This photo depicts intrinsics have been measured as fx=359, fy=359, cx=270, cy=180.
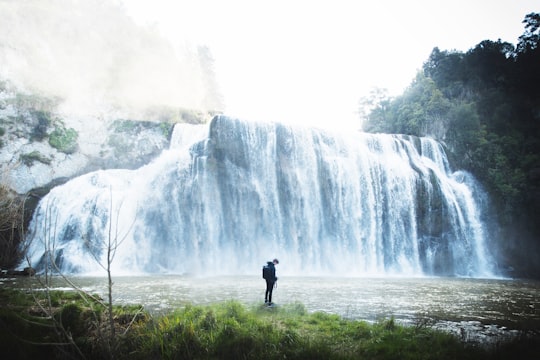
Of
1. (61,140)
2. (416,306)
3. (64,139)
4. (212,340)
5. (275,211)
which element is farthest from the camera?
(64,139)

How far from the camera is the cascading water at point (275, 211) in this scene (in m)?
25.7

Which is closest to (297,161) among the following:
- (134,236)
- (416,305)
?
(134,236)

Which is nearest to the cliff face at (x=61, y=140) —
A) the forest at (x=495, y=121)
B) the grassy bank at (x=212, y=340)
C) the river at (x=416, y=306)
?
the river at (x=416, y=306)

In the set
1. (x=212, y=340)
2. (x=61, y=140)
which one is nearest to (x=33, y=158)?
(x=61, y=140)

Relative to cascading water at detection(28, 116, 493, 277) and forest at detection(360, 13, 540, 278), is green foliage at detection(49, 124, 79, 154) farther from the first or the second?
forest at detection(360, 13, 540, 278)

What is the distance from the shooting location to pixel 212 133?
2780 cm

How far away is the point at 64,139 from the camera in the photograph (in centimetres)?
3216

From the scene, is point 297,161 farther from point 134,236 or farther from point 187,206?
point 134,236

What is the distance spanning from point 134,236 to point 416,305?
66.6 feet

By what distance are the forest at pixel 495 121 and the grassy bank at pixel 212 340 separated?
2935 cm

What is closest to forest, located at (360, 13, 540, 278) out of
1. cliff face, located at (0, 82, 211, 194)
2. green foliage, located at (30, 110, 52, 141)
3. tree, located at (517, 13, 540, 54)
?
tree, located at (517, 13, 540, 54)

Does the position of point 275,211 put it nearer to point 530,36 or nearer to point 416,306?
point 416,306

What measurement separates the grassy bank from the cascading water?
18365 millimetres

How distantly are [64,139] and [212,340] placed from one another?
32.0 m
